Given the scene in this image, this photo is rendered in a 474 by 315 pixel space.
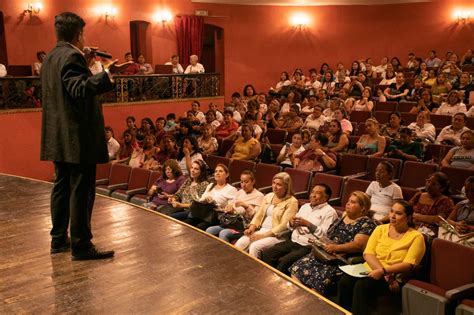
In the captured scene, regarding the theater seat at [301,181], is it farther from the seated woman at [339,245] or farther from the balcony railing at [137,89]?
the balcony railing at [137,89]

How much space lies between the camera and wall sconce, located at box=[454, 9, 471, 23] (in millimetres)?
10414

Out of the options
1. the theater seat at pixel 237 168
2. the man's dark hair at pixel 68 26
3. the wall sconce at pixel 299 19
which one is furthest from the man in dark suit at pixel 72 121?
the wall sconce at pixel 299 19

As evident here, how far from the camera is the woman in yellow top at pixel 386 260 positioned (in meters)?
2.80

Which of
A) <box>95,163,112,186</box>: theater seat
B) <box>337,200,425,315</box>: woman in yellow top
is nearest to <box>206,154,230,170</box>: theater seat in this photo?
<box>95,163,112,186</box>: theater seat

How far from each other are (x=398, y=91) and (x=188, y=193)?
440cm

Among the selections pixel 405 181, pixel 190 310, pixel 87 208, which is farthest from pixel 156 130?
Answer: pixel 190 310

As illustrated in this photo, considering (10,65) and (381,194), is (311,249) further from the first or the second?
(10,65)

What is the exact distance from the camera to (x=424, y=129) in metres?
5.49

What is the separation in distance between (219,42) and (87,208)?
8891mm

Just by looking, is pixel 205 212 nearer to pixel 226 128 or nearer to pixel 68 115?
pixel 68 115

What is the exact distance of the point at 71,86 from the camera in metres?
2.04

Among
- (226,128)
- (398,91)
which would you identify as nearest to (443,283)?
(226,128)

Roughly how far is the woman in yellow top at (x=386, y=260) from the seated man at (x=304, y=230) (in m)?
0.45

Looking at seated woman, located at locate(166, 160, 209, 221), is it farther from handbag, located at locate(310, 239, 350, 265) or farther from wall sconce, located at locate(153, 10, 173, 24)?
wall sconce, located at locate(153, 10, 173, 24)
